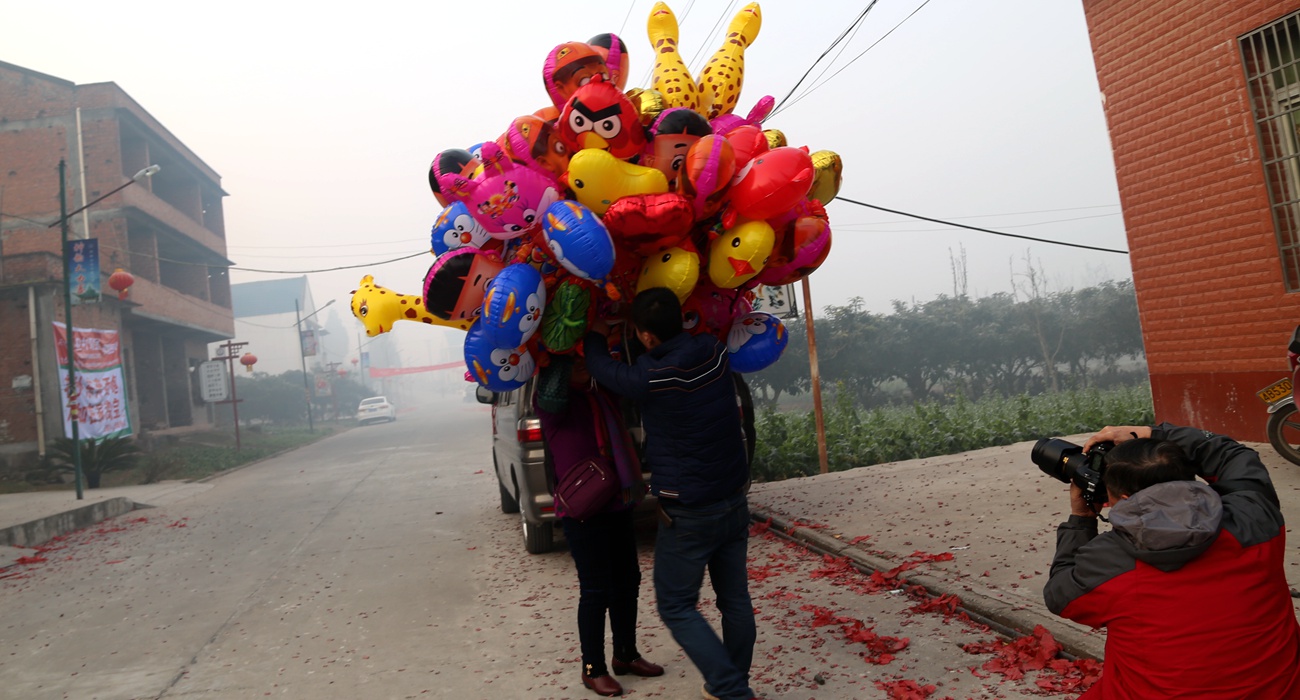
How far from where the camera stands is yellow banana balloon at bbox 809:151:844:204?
4.29 metres

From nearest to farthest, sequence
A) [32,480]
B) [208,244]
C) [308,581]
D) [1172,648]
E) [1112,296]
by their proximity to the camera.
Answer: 1. [1172,648]
2. [308,581]
3. [32,480]
4. [1112,296]
5. [208,244]

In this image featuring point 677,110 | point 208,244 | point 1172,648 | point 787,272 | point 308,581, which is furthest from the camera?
point 208,244

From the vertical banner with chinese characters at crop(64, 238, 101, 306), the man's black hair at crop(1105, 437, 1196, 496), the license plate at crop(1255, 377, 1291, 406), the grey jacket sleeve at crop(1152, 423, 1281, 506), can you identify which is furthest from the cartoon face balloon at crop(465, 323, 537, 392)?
the vertical banner with chinese characters at crop(64, 238, 101, 306)

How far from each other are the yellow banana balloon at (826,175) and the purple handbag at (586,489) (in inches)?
65.8

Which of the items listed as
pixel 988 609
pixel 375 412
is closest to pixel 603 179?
pixel 988 609

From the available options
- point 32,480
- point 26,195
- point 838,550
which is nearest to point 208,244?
point 26,195

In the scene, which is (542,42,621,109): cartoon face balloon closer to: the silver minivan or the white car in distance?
the silver minivan

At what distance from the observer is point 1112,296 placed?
24.4 m

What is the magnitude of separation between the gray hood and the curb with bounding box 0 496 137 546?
1282 cm

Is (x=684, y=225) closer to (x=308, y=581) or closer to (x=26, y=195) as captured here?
(x=308, y=581)

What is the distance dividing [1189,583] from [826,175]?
8.94 ft

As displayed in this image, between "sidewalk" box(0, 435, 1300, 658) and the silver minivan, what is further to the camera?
the silver minivan

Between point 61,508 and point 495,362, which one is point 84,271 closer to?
point 61,508

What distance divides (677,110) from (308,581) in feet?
18.5
